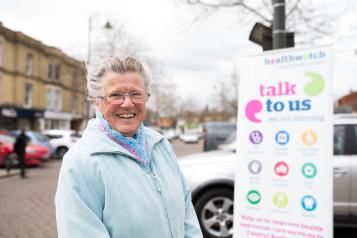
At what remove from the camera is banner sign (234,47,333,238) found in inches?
127

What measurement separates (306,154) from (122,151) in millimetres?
2162

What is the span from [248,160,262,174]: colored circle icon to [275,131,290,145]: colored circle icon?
32 centimetres

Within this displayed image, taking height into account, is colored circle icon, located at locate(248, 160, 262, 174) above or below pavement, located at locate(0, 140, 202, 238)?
above

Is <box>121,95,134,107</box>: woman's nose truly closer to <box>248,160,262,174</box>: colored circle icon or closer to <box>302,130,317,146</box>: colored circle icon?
<box>302,130,317,146</box>: colored circle icon

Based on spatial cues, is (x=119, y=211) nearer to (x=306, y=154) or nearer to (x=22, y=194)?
(x=306, y=154)

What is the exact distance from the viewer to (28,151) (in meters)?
14.9

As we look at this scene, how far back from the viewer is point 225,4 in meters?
10.8

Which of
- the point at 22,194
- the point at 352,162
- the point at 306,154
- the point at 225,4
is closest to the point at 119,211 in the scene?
the point at 306,154

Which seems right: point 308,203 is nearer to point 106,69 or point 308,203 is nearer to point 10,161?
point 106,69

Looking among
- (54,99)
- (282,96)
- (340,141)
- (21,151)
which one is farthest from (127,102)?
(54,99)

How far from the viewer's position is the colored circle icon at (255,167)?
367 centimetres

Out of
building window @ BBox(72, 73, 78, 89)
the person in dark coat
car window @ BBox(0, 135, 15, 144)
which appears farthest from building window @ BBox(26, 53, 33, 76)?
the person in dark coat

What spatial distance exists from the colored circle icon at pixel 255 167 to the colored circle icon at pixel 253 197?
21 centimetres

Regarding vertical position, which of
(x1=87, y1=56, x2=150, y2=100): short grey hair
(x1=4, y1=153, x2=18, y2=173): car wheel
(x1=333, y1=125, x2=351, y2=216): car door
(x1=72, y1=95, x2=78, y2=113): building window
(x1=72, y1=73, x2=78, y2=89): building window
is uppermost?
(x1=72, y1=73, x2=78, y2=89): building window
